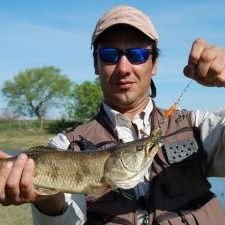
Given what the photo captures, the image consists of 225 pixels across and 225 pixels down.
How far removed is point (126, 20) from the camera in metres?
4.94

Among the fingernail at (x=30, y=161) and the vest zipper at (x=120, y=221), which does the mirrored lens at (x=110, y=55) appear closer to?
the fingernail at (x=30, y=161)

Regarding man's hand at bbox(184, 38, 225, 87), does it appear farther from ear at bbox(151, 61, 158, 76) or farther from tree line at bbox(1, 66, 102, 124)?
tree line at bbox(1, 66, 102, 124)

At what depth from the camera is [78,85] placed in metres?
103

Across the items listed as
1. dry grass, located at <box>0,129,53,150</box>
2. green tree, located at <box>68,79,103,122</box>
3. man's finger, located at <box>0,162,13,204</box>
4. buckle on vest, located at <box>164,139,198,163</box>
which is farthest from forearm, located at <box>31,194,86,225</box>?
green tree, located at <box>68,79,103,122</box>

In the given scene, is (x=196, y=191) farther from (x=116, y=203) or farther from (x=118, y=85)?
(x=118, y=85)

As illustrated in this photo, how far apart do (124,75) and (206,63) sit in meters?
0.86

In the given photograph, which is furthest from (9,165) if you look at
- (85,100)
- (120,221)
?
(85,100)

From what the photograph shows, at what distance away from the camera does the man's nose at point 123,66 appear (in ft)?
15.9

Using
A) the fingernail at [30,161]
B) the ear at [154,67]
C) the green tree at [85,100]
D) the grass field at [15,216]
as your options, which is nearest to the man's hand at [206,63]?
the ear at [154,67]

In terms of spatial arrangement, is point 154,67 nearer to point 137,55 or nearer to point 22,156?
point 137,55

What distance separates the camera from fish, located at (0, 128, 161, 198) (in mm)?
4383

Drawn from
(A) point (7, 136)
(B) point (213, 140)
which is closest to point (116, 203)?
(B) point (213, 140)

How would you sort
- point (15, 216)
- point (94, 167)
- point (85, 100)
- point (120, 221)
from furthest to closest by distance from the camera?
point (85, 100) < point (15, 216) < point (120, 221) < point (94, 167)

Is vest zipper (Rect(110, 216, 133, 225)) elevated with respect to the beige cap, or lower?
lower
